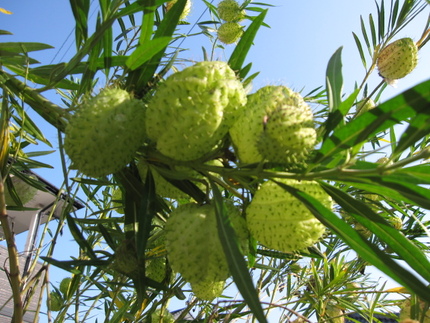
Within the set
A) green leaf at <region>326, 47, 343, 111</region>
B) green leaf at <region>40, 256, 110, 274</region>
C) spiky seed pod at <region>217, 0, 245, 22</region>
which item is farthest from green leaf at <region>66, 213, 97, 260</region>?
spiky seed pod at <region>217, 0, 245, 22</region>

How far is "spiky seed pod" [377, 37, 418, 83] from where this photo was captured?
6.02 feet

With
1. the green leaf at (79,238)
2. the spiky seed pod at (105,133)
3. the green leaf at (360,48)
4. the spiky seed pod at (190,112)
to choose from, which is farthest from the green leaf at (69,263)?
the green leaf at (360,48)

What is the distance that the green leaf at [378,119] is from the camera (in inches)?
24.3

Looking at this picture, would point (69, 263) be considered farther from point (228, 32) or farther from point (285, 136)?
point (228, 32)

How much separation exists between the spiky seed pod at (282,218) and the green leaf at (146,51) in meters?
0.34

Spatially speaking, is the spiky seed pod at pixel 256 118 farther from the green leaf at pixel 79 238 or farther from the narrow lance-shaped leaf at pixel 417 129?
the green leaf at pixel 79 238

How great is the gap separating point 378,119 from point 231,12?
72.7 inches

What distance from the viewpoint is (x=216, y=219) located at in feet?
2.24

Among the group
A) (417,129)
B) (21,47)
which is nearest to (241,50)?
(417,129)

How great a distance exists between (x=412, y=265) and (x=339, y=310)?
1527 millimetres

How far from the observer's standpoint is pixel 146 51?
811 millimetres

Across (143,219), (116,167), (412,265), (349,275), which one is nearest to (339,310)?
(349,275)

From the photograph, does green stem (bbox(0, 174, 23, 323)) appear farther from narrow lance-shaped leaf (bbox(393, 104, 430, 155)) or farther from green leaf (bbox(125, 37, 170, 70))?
narrow lance-shaped leaf (bbox(393, 104, 430, 155))

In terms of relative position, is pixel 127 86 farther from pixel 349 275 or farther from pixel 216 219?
pixel 349 275
